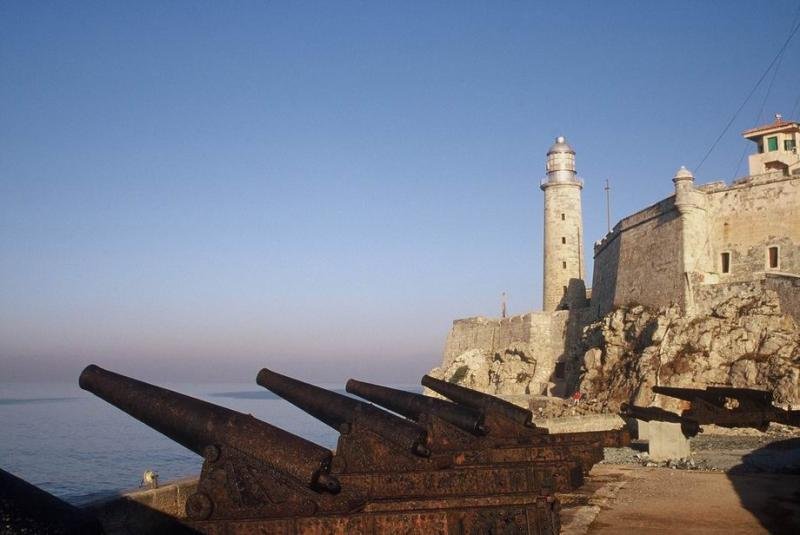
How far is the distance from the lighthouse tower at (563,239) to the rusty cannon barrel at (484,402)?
103ft

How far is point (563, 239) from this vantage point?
41.8 metres

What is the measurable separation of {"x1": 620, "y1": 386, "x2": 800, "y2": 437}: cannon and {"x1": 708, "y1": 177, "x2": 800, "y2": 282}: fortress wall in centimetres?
1862

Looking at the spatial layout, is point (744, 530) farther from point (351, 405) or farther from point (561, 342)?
point (561, 342)

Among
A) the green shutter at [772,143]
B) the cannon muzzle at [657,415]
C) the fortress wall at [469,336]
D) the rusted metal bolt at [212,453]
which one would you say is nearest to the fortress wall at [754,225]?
the green shutter at [772,143]

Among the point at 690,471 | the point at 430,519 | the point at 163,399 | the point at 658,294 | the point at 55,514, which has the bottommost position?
the point at 690,471

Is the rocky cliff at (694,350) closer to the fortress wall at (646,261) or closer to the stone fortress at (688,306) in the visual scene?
the stone fortress at (688,306)

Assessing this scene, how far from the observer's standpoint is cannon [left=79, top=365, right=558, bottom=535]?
422cm

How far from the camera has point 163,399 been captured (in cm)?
496

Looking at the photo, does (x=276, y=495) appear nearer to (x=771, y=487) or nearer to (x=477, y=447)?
(x=477, y=447)

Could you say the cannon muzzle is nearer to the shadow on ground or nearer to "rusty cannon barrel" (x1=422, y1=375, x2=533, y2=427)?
the shadow on ground

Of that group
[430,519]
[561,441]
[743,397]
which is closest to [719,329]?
[743,397]

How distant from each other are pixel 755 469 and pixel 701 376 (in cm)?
1306

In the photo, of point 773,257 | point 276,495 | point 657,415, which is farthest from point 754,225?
point 276,495

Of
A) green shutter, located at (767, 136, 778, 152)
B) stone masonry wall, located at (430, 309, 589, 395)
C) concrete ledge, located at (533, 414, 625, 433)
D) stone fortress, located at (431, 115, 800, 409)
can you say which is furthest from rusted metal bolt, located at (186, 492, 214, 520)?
green shutter, located at (767, 136, 778, 152)
